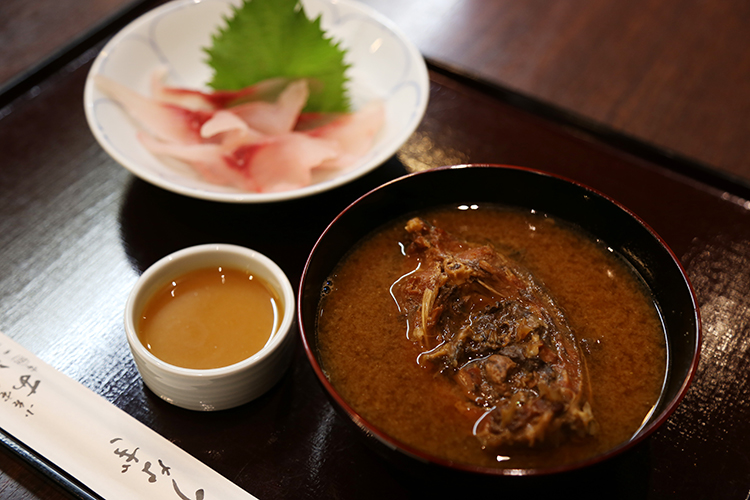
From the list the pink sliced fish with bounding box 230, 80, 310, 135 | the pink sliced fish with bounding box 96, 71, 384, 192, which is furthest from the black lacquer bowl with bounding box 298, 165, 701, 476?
the pink sliced fish with bounding box 230, 80, 310, 135

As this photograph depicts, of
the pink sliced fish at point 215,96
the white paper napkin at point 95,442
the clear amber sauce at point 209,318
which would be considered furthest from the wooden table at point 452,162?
the pink sliced fish at point 215,96

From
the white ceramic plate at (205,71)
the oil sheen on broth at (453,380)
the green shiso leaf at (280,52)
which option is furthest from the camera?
the green shiso leaf at (280,52)

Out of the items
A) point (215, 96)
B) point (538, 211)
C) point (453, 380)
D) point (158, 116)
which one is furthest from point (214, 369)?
point (215, 96)

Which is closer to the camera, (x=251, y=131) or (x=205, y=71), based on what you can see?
(x=251, y=131)

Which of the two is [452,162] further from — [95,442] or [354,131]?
[95,442]

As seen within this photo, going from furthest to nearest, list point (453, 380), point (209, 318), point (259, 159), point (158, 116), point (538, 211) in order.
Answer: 1. point (158, 116)
2. point (259, 159)
3. point (538, 211)
4. point (209, 318)
5. point (453, 380)

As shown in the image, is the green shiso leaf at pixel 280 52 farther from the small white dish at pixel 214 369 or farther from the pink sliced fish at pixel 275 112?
the small white dish at pixel 214 369

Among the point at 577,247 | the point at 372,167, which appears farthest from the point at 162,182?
the point at 577,247

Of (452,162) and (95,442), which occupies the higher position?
(452,162)
